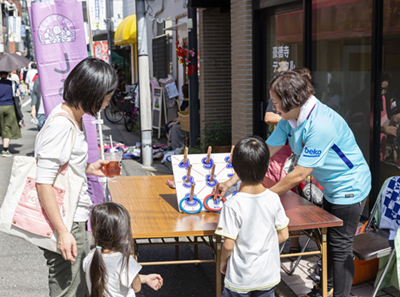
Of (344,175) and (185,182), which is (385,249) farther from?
(185,182)

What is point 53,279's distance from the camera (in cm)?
265

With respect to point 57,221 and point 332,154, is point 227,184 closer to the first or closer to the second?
point 332,154

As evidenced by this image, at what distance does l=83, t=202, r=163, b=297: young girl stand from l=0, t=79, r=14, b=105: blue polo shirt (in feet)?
29.7

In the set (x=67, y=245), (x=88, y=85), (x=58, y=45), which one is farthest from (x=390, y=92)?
(x=58, y=45)

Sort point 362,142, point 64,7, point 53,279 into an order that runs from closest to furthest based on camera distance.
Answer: point 53,279 → point 362,142 → point 64,7

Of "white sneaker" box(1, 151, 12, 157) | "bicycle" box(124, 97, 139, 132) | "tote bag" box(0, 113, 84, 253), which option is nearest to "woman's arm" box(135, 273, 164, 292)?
"tote bag" box(0, 113, 84, 253)

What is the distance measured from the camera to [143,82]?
9484mm

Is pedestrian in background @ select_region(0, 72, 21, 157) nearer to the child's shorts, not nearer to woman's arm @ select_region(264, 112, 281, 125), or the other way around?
woman's arm @ select_region(264, 112, 281, 125)

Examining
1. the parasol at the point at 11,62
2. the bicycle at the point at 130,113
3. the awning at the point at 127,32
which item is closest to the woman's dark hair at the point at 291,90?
the parasol at the point at 11,62

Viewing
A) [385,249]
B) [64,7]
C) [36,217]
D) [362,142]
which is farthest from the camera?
[64,7]

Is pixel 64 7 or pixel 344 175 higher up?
pixel 64 7

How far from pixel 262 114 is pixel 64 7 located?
3364mm

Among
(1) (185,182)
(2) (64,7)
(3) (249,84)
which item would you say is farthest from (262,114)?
(1) (185,182)

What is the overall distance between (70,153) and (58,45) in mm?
3821
